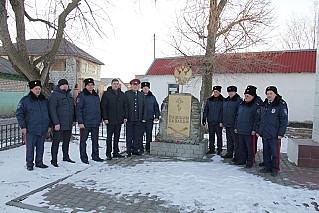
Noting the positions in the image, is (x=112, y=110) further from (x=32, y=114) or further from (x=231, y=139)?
(x=231, y=139)

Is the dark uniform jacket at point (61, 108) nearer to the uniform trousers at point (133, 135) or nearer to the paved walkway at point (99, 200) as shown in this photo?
the paved walkway at point (99, 200)

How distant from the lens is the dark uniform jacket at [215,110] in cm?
655

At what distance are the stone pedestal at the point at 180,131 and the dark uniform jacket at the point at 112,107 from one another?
127cm

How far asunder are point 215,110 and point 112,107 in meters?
2.72

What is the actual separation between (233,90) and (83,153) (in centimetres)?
386

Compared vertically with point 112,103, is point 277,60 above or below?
above

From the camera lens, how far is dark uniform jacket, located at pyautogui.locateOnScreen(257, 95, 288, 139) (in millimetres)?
4766

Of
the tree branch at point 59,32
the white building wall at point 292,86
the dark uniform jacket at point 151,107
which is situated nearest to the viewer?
the dark uniform jacket at point 151,107

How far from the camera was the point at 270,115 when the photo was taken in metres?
4.89

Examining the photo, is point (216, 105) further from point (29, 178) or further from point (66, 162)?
point (29, 178)

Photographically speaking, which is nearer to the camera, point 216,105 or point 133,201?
point 133,201

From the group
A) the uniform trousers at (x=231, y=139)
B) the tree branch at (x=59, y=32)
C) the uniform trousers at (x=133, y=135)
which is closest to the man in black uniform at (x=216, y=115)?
the uniform trousers at (x=231, y=139)

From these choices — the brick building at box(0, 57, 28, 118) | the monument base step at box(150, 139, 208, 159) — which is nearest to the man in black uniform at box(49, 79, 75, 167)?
the monument base step at box(150, 139, 208, 159)

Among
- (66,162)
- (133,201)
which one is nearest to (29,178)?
(66,162)
